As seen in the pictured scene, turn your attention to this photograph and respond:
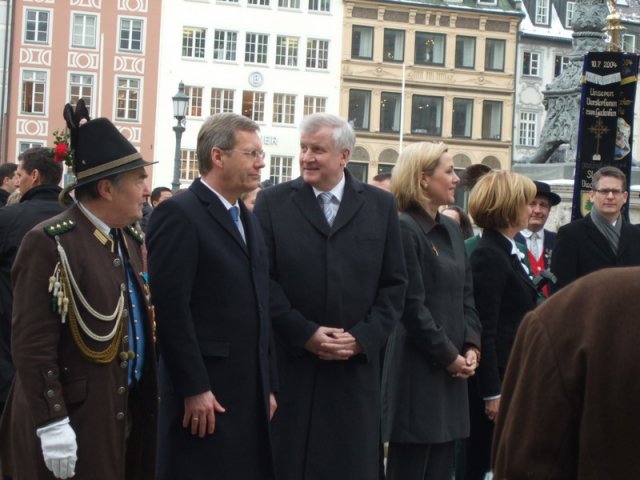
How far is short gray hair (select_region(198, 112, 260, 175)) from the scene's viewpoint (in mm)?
5527

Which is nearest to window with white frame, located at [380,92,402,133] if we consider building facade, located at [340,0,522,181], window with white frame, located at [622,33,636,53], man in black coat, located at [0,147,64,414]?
building facade, located at [340,0,522,181]

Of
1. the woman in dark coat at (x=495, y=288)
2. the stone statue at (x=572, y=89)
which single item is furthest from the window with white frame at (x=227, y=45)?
the woman in dark coat at (x=495, y=288)

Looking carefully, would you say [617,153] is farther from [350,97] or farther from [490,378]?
[350,97]

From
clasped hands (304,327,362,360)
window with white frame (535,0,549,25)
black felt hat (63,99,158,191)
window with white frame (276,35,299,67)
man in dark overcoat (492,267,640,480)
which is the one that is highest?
window with white frame (535,0,549,25)

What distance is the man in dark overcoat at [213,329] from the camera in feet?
16.8

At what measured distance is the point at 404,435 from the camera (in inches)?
250

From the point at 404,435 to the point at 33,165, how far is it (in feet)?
8.38

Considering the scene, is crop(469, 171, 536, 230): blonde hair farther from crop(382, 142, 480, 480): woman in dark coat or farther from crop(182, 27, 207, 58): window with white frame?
crop(182, 27, 207, 58): window with white frame

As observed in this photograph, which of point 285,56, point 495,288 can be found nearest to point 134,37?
point 285,56

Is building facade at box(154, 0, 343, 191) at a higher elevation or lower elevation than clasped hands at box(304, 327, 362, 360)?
higher

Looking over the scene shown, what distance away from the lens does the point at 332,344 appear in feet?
18.8

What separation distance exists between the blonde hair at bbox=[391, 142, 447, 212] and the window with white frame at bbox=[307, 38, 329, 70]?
2288 inches

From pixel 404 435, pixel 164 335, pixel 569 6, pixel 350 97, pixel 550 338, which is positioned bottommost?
pixel 404 435

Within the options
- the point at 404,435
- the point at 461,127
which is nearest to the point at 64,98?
the point at 461,127
